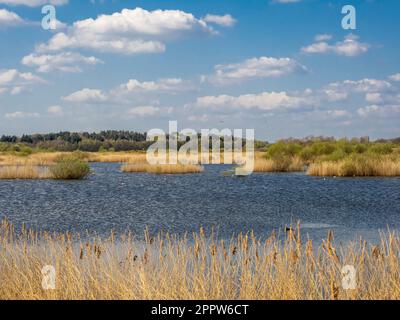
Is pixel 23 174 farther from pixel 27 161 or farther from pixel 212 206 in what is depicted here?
pixel 212 206

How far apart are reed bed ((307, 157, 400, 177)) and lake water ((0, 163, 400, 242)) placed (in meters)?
2.95

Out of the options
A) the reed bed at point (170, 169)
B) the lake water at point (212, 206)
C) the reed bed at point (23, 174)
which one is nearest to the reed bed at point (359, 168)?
the lake water at point (212, 206)

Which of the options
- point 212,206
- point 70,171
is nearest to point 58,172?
point 70,171

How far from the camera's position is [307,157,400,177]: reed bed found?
31.0 metres

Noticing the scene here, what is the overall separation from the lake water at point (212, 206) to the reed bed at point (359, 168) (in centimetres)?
295

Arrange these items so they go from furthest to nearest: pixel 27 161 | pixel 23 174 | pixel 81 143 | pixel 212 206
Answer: pixel 81 143 → pixel 27 161 → pixel 23 174 → pixel 212 206

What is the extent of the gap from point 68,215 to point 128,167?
2379 centimetres

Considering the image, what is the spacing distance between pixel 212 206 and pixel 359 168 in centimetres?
1625

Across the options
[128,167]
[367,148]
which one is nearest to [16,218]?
[128,167]

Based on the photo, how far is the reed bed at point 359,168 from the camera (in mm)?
30984

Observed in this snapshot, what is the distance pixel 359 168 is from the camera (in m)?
31.5

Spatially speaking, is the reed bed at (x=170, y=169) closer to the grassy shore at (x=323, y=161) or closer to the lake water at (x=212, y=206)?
the grassy shore at (x=323, y=161)

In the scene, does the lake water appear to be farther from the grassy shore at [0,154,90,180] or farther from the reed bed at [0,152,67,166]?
the reed bed at [0,152,67,166]

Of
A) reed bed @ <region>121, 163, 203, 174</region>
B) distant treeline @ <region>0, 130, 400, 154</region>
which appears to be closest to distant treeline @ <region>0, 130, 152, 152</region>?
distant treeline @ <region>0, 130, 400, 154</region>
